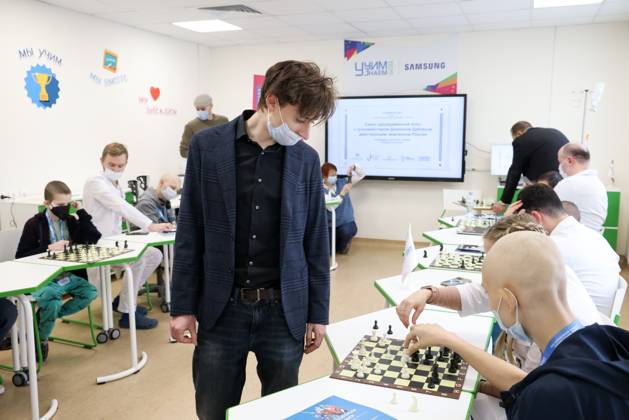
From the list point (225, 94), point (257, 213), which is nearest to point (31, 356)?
point (257, 213)

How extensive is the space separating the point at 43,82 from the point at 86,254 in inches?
109

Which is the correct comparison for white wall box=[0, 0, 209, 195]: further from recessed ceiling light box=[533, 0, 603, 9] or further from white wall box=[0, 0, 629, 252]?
recessed ceiling light box=[533, 0, 603, 9]

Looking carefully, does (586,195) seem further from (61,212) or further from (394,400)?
(61,212)

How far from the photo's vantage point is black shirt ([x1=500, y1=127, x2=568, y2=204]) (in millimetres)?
4867

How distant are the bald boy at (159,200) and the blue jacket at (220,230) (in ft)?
9.93

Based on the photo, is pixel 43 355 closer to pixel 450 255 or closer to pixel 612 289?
pixel 450 255

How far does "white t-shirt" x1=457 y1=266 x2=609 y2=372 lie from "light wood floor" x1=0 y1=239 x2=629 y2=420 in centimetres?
162

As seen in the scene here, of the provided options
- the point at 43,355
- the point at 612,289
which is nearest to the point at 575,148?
the point at 612,289

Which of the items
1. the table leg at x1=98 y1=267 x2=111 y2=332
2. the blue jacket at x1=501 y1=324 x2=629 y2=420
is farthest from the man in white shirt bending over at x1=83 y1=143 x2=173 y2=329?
the blue jacket at x1=501 y1=324 x2=629 y2=420

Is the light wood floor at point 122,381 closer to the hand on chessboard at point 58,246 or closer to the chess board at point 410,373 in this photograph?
the hand on chessboard at point 58,246

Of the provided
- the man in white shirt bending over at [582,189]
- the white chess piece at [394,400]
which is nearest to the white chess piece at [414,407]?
the white chess piece at [394,400]

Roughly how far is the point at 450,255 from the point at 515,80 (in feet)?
14.0

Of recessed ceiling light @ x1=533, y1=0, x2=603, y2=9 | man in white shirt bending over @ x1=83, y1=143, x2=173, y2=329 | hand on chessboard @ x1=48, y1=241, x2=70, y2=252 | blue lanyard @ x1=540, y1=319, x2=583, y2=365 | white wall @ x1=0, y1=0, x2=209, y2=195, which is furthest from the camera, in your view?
recessed ceiling light @ x1=533, y1=0, x2=603, y2=9

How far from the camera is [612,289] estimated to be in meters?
2.42
